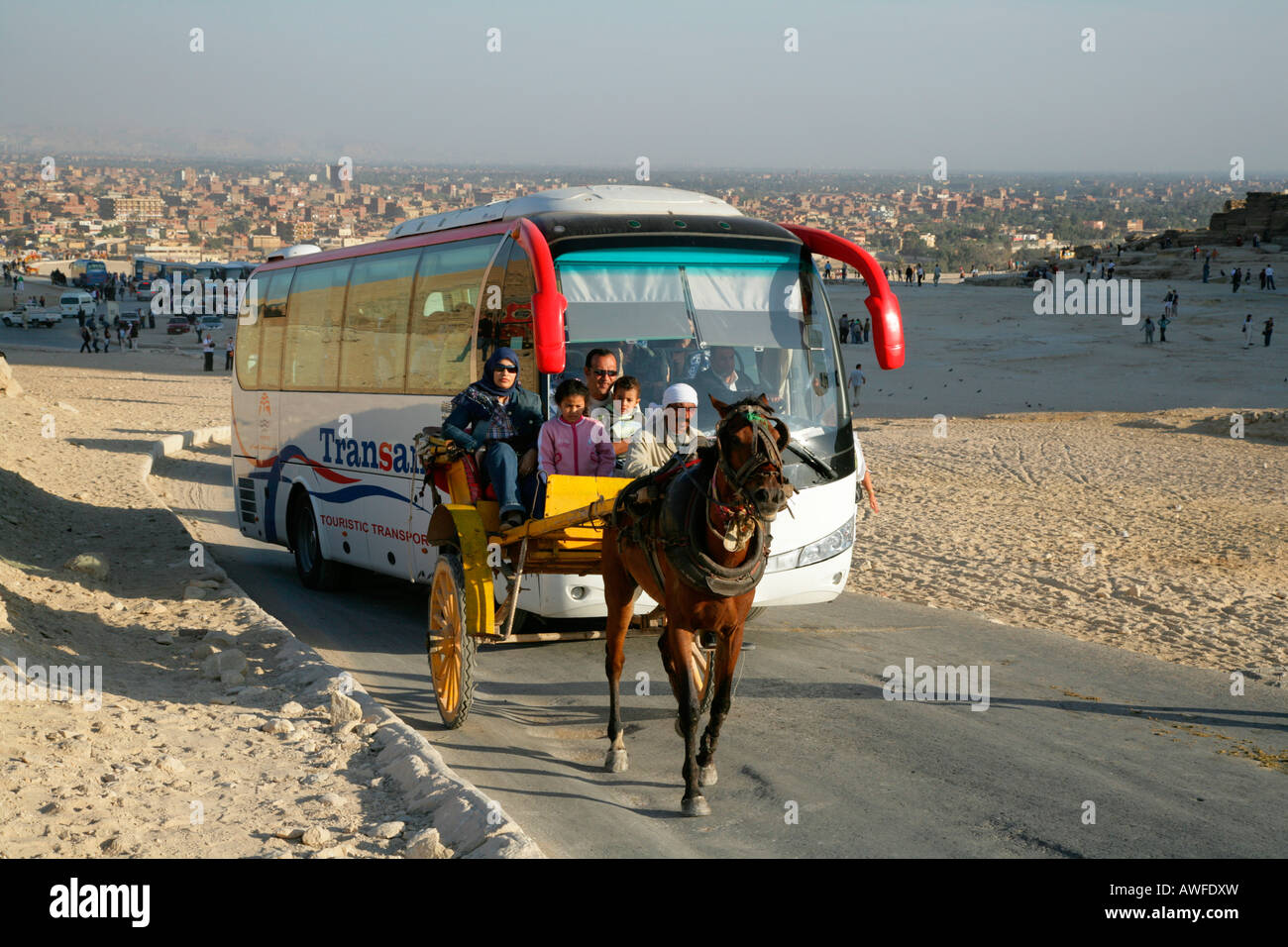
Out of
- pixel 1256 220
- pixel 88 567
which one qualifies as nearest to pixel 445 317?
pixel 88 567

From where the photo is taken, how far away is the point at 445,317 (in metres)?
10.9

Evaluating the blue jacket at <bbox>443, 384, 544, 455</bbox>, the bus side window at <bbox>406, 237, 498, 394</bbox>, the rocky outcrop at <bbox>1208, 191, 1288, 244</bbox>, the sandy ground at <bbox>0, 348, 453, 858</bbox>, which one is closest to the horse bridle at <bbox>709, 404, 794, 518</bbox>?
the sandy ground at <bbox>0, 348, 453, 858</bbox>

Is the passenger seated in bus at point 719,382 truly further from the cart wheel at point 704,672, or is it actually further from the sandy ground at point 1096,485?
the sandy ground at point 1096,485

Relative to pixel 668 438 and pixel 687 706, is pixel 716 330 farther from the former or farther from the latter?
pixel 687 706

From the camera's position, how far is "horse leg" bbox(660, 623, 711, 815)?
6512 millimetres

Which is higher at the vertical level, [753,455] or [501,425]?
[753,455]

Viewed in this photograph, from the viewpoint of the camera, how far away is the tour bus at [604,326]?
9.62m

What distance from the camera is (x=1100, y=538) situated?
57.8 feet

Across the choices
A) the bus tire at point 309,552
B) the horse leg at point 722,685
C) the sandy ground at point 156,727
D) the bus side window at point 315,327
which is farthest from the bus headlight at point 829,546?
the bus tire at point 309,552

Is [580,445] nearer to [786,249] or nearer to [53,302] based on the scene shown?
[786,249]

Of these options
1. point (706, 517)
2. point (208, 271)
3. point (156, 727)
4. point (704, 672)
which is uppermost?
point (208, 271)

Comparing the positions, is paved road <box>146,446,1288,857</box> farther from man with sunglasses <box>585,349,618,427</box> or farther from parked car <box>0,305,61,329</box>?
parked car <box>0,305,61,329</box>

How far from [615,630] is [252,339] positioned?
10.0m

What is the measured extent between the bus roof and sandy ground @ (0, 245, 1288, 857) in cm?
413
